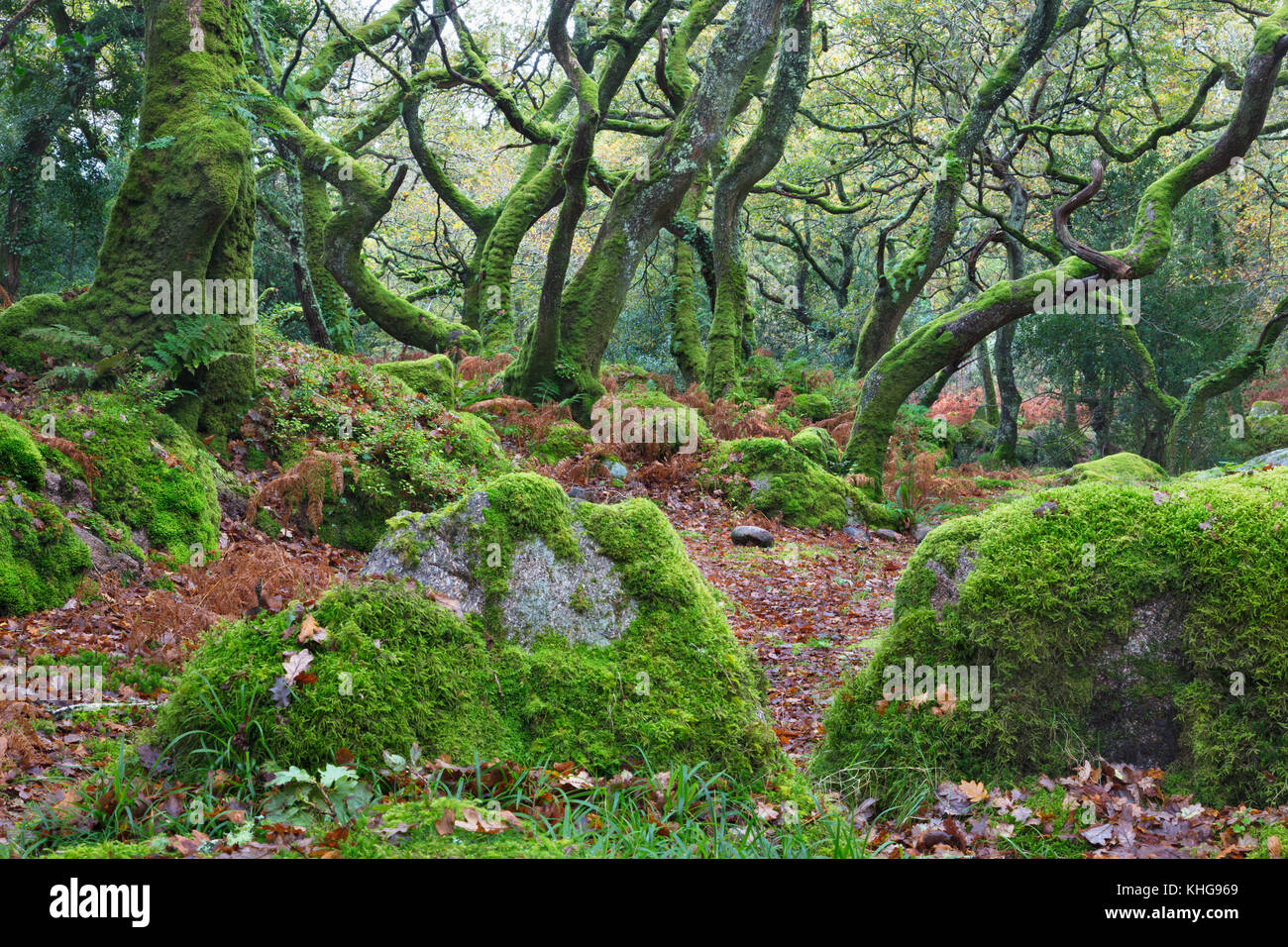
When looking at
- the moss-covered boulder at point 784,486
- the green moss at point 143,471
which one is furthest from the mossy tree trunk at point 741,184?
the green moss at point 143,471

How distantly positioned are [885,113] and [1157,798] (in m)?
16.5

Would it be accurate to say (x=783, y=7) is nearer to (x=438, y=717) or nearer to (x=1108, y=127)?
(x=1108, y=127)

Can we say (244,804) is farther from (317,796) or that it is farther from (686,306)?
(686,306)

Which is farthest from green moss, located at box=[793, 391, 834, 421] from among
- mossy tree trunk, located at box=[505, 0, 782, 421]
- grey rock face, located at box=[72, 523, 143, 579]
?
grey rock face, located at box=[72, 523, 143, 579]

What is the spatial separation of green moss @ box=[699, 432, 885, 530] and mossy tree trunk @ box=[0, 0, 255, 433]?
243 inches

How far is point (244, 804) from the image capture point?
9.39ft

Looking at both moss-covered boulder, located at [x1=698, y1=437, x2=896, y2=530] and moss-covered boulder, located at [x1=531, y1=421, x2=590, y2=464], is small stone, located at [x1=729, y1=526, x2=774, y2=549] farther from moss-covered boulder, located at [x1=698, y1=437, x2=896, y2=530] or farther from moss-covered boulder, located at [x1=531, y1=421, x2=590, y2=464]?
moss-covered boulder, located at [x1=531, y1=421, x2=590, y2=464]

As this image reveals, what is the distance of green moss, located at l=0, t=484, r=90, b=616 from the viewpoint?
16.3 ft

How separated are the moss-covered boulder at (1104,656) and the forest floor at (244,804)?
0.18 metres

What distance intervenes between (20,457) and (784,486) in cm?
828

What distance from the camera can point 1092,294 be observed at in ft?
41.4

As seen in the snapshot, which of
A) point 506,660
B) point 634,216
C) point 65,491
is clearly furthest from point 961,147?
point 65,491

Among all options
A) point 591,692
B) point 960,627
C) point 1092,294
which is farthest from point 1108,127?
point 591,692

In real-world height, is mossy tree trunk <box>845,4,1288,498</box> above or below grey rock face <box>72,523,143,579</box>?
above
